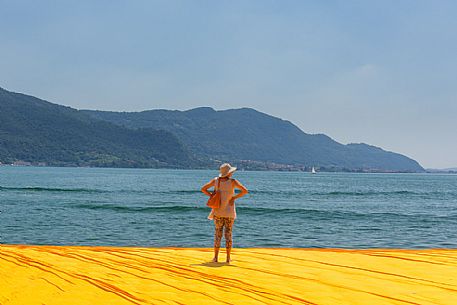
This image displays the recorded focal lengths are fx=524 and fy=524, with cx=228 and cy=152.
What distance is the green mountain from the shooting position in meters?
172

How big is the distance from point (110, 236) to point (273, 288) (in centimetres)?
1598

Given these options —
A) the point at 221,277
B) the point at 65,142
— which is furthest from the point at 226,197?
the point at 65,142

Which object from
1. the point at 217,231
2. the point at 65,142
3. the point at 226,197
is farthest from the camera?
the point at 65,142

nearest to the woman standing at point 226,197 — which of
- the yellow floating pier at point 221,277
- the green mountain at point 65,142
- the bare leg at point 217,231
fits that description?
the bare leg at point 217,231

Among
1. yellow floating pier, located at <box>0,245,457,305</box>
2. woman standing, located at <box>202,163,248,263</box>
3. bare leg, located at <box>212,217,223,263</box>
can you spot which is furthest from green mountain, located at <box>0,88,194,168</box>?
woman standing, located at <box>202,163,248,263</box>

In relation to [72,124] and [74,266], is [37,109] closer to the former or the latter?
[72,124]

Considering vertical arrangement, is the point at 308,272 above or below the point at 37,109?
below

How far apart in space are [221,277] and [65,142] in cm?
18344

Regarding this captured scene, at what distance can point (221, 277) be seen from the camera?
254 inches

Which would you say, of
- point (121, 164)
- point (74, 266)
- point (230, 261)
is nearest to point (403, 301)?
point (230, 261)

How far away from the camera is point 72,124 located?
190375 millimetres

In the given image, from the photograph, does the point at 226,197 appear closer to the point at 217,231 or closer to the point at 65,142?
the point at 217,231

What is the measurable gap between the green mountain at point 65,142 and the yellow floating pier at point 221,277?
549 feet

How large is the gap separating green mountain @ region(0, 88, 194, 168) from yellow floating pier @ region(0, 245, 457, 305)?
16722 centimetres
